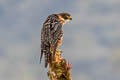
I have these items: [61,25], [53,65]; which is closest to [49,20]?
[61,25]

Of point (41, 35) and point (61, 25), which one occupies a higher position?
point (61, 25)

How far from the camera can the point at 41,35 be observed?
391 inches

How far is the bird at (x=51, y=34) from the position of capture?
926cm

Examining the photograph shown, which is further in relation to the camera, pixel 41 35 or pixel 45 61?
pixel 41 35

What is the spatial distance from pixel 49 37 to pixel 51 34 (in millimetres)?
225

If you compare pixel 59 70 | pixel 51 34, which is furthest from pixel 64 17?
pixel 59 70

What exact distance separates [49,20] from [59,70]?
13.6 ft

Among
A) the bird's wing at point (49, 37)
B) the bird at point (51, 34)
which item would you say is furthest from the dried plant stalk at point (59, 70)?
the bird's wing at point (49, 37)

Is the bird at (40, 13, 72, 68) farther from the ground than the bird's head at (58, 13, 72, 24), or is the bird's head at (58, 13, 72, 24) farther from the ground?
the bird's head at (58, 13, 72, 24)

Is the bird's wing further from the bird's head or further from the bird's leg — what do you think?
the bird's head

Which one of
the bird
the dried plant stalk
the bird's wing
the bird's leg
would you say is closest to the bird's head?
the bird

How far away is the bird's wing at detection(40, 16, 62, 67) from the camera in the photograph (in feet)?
30.4

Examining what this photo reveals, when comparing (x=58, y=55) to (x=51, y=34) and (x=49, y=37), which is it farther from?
(x=51, y=34)

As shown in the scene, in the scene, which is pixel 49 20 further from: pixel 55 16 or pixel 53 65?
pixel 53 65
